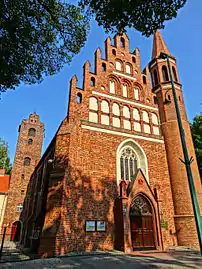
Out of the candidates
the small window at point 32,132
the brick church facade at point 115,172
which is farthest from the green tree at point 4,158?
the brick church facade at point 115,172

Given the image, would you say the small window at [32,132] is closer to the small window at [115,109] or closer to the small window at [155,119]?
the small window at [115,109]

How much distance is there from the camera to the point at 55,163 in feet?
42.1

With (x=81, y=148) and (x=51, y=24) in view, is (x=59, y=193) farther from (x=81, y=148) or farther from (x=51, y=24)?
(x=51, y=24)

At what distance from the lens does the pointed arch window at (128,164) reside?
15.0 meters

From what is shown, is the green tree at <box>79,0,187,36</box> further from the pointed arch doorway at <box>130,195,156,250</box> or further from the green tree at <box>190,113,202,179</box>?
the green tree at <box>190,113,202,179</box>

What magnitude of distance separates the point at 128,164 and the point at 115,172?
1.67 meters

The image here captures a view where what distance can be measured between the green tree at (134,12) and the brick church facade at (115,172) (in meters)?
6.96

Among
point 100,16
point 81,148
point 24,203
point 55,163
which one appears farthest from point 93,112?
point 24,203

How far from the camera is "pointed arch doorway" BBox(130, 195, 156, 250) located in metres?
12.8

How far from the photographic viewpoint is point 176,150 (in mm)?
16781

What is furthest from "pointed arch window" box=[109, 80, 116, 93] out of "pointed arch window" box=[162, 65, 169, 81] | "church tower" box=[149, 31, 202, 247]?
"pointed arch window" box=[162, 65, 169, 81]

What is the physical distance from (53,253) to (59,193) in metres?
2.99

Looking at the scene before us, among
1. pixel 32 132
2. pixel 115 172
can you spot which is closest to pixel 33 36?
pixel 115 172

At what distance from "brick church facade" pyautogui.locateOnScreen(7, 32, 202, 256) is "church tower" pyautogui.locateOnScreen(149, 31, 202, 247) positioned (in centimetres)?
7
